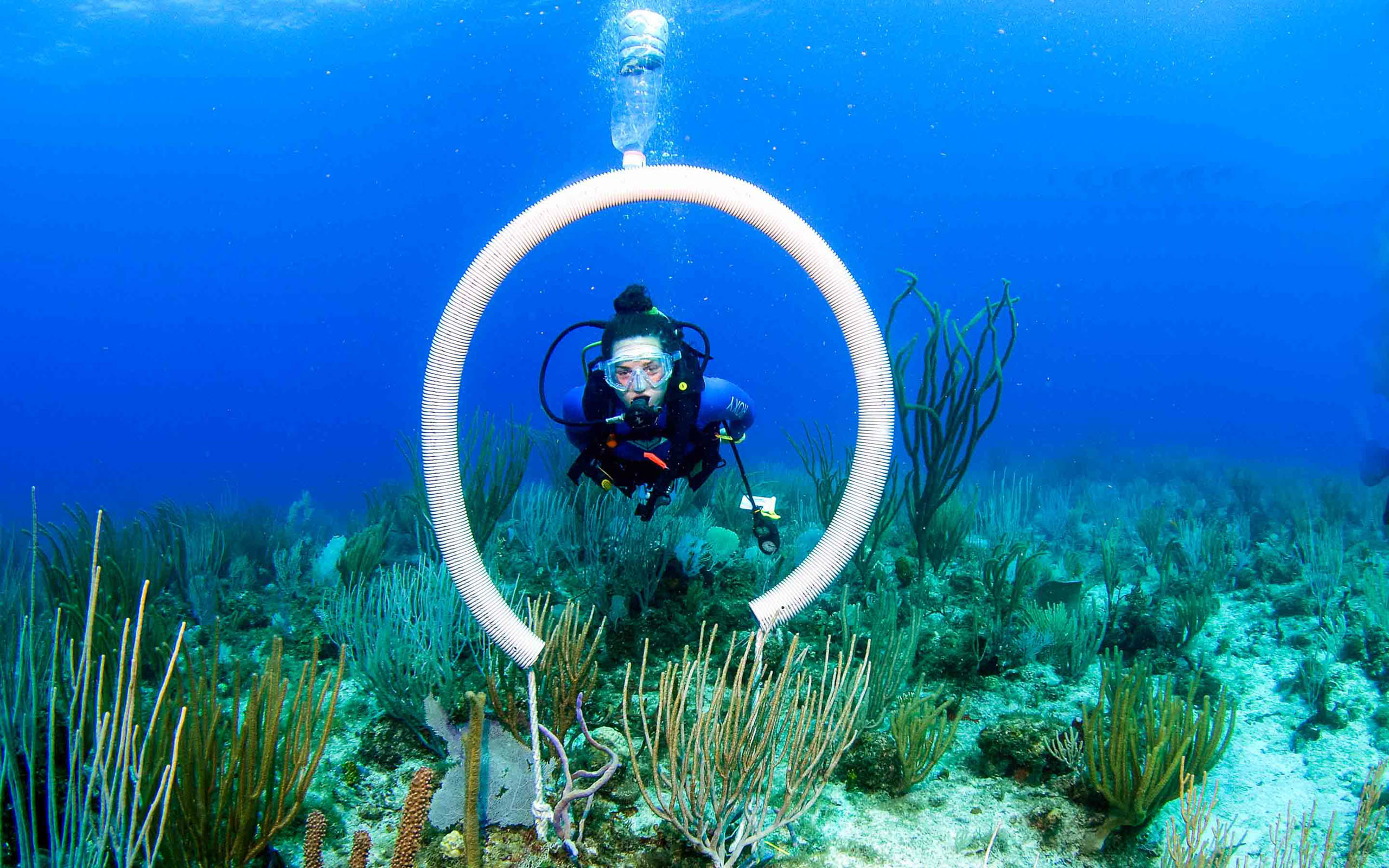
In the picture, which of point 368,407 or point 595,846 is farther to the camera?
point 368,407

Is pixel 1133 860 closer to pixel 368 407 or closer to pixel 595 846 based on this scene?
pixel 595 846

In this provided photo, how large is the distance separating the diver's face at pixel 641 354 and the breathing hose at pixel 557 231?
78cm

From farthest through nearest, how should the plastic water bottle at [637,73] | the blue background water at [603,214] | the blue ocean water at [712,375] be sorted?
the blue background water at [603,214] → the plastic water bottle at [637,73] → the blue ocean water at [712,375]

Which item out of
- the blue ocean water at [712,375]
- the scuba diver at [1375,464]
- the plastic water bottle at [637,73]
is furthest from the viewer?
the plastic water bottle at [637,73]

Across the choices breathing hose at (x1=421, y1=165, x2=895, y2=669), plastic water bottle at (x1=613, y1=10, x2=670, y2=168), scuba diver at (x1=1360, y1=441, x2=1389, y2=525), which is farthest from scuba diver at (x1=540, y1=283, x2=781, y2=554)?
scuba diver at (x1=1360, y1=441, x2=1389, y2=525)

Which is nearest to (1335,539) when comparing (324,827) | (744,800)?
(744,800)

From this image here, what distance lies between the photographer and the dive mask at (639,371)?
4.01 metres

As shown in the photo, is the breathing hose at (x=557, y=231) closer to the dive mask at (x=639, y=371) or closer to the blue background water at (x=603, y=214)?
the dive mask at (x=639, y=371)

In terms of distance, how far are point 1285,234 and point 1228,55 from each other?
64388mm

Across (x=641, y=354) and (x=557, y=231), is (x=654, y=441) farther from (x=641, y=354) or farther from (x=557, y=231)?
(x=557, y=231)

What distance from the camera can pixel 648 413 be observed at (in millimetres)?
4137

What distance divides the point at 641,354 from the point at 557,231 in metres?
0.86

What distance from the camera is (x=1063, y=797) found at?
3119 millimetres

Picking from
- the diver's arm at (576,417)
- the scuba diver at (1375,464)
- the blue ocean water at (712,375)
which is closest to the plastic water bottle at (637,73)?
the blue ocean water at (712,375)
